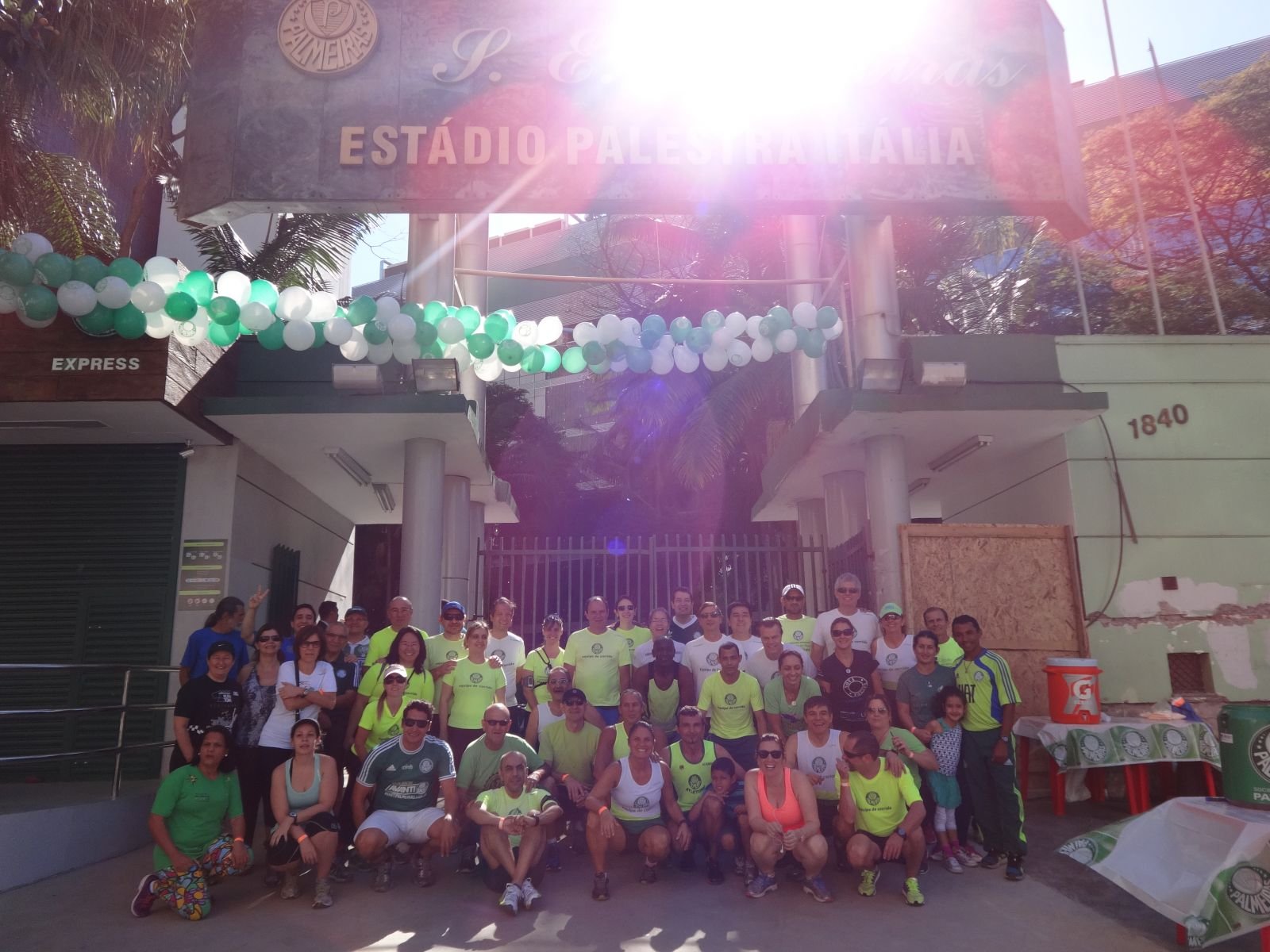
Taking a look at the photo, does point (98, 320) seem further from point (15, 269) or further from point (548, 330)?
point (548, 330)

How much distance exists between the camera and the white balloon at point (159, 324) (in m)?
7.21

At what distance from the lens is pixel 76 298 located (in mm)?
6973

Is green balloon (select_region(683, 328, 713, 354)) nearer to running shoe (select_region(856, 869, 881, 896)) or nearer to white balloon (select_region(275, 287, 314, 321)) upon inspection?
white balloon (select_region(275, 287, 314, 321))

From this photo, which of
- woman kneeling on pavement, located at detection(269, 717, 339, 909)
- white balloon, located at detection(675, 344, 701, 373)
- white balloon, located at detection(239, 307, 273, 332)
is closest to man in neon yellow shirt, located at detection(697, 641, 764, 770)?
woman kneeling on pavement, located at detection(269, 717, 339, 909)

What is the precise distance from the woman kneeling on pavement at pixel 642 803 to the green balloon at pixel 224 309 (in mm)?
4453

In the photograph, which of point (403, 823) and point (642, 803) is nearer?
point (403, 823)

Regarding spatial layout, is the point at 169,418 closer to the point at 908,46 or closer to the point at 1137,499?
the point at 908,46

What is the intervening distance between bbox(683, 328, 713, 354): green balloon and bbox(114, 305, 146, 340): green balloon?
181 inches

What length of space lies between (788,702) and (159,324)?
574 cm

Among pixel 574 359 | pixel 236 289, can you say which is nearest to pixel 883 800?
pixel 574 359

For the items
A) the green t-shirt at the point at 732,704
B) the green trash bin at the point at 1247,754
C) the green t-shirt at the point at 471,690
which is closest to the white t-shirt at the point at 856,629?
the green t-shirt at the point at 732,704

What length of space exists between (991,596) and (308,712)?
→ 19.8 feet

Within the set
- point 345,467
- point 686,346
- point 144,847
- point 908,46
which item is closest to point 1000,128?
point 908,46

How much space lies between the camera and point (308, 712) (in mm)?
6289
